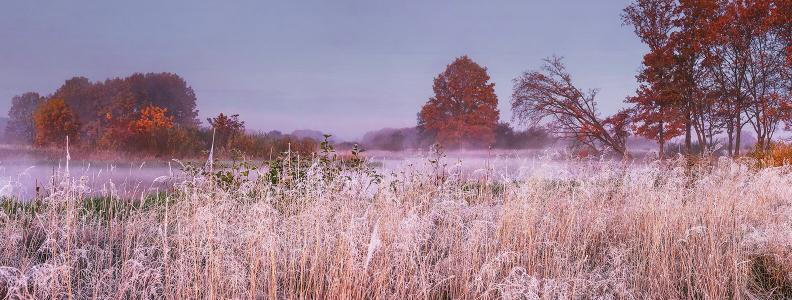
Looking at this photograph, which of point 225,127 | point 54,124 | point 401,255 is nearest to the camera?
point 401,255

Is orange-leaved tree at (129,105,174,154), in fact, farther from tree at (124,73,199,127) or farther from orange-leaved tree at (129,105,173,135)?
tree at (124,73,199,127)

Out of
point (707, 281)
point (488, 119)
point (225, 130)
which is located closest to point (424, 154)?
point (707, 281)

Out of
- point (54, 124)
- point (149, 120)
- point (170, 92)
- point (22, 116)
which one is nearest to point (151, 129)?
point (149, 120)

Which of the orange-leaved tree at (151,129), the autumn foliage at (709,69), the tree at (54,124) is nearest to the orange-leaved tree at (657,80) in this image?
the autumn foliage at (709,69)

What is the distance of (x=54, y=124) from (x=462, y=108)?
1761 cm

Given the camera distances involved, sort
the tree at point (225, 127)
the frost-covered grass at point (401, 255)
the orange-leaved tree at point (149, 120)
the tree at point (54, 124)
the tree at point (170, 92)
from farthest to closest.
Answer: the tree at point (170, 92) < the tree at point (54, 124) < the orange-leaved tree at point (149, 120) < the tree at point (225, 127) < the frost-covered grass at point (401, 255)

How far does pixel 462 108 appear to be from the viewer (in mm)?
25672

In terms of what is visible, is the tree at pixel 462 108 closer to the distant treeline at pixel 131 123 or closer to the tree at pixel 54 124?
the distant treeline at pixel 131 123

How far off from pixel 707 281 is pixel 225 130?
48.9 feet

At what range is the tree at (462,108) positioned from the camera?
25047mm

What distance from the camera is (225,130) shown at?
1738 cm

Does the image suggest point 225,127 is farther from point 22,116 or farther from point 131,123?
point 22,116

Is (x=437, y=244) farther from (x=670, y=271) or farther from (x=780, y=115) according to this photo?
(x=780, y=115)

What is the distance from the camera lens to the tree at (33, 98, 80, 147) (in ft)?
81.8
